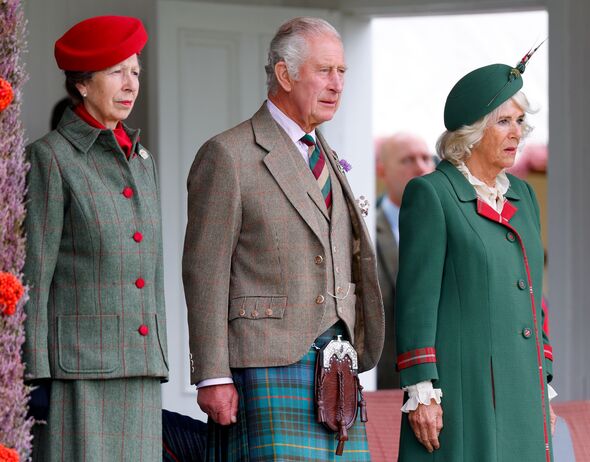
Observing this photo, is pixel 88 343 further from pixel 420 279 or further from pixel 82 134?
pixel 420 279

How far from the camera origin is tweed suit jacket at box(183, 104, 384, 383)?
4.09 m

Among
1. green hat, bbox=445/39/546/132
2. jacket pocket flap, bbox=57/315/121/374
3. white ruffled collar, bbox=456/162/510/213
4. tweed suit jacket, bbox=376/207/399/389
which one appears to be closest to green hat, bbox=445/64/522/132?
green hat, bbox=445/39/546/132

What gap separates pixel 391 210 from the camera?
29.1 ft

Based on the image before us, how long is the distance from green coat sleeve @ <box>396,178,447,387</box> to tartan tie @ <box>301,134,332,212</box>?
0.26 meters

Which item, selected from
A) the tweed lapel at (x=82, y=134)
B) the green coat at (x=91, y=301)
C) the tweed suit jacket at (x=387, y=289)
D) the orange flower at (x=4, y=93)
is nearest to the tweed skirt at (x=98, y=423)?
the green coat at (x=91, y=301)

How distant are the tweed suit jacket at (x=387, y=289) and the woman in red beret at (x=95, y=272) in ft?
14.3

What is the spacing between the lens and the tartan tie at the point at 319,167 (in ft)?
14.2

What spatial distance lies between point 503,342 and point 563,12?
138 inches

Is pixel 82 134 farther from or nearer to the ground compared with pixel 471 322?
farther from the ground

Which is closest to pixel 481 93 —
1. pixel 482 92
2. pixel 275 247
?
pixel 482 92

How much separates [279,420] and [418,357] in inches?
18.6

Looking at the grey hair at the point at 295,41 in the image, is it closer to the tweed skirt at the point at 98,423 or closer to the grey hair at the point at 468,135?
the grey hair at the point at 468,135

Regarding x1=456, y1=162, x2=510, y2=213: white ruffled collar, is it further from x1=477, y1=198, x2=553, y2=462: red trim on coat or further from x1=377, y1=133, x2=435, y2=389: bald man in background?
x1=377, y1=133, x2=435, y2=389: bald man in background

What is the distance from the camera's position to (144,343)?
12.8ft
